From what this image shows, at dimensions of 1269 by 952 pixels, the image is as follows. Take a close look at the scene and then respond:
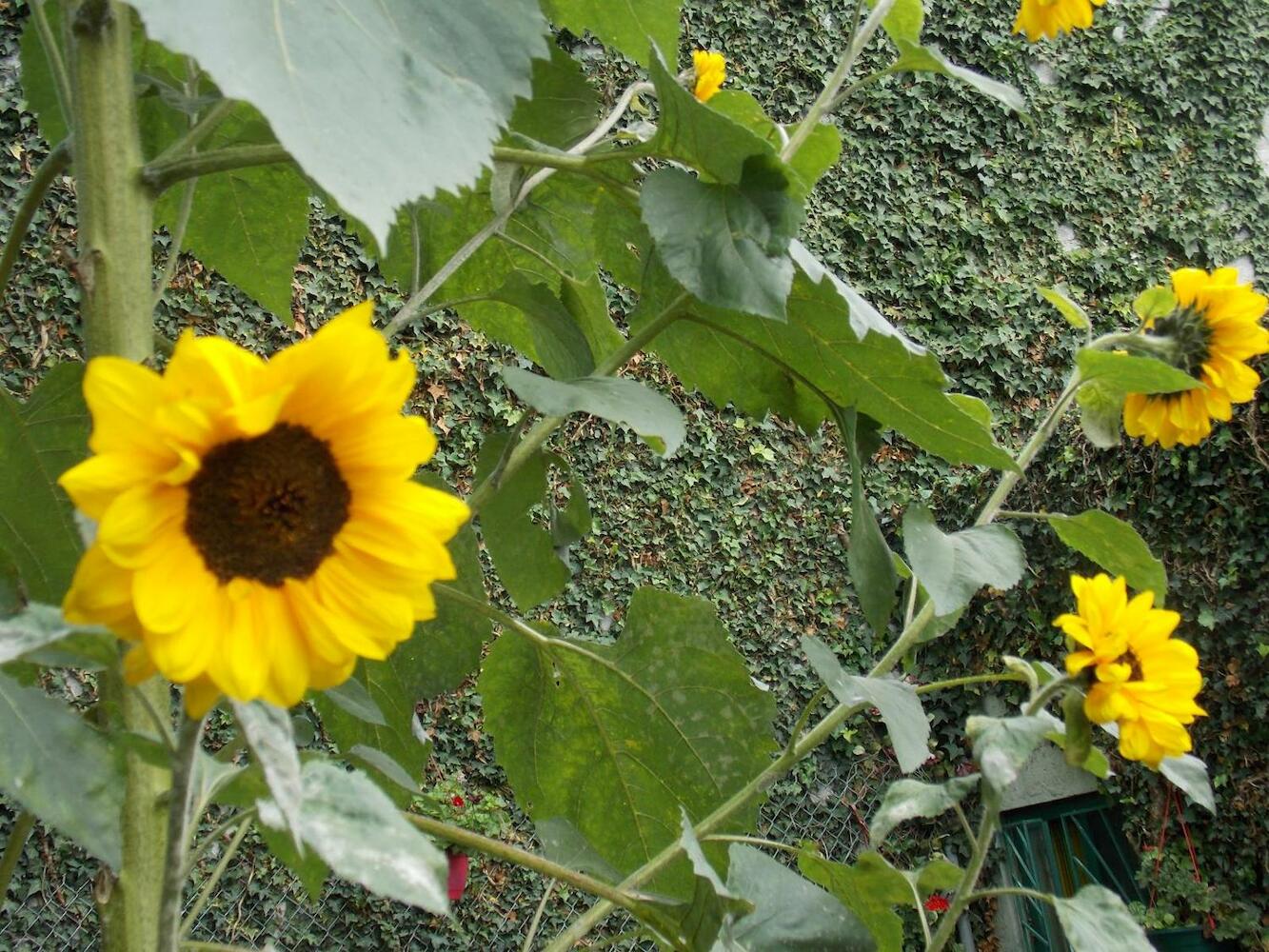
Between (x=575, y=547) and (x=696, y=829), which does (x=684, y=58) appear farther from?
(x=696, y=829)

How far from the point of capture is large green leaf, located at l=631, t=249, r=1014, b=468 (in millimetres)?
502

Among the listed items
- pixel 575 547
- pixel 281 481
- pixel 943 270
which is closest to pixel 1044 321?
pixel 943 270

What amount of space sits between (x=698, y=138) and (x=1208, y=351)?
0.53 meters

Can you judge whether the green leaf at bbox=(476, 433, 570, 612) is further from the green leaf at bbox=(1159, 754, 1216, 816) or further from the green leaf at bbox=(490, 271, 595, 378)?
the green leaf at bbox=(1159, 754, 1216, 816)

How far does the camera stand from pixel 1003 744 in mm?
604

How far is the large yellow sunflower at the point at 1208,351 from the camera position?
2.71ft

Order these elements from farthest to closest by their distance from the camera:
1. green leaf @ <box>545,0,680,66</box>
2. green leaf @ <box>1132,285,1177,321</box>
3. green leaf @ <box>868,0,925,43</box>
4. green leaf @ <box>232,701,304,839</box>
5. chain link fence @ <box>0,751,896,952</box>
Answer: chain link fence @ <box>0,751,896,952</box>
green leaf @ <box>1132,285,1177,321</box>
green leaf @ <box>868,0,925,43</box>
green leaf @ <box>545,0,680,66</box>
green leaf @ <box>232,701,304,839</box>

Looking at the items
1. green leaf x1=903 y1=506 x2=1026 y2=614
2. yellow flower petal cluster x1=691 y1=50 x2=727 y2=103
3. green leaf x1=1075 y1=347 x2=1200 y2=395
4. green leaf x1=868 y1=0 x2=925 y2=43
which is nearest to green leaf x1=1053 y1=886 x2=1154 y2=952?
green leaf x1=903 y1=506 x2=1026 y2=614

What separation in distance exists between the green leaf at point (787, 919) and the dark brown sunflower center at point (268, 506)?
0.86ft

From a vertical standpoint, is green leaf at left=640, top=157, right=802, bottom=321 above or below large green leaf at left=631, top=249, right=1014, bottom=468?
above

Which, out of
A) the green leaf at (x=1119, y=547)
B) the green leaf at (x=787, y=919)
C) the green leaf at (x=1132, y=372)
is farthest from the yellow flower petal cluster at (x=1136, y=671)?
the green leaf at (x=787, y=919)

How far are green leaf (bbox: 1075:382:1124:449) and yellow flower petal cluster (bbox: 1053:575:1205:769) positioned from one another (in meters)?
0.10

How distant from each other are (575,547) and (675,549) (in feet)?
1.41

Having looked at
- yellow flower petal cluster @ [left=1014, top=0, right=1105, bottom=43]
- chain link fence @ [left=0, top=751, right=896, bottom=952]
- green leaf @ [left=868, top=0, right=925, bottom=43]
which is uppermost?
yellow flower petal cluster @ [left=1014, top=0, right=1105, bottom=43]
